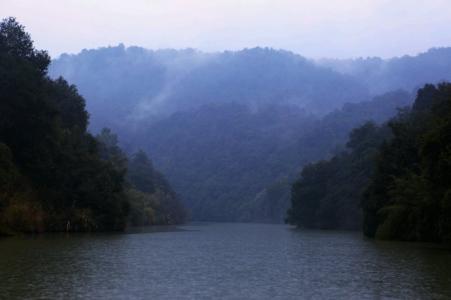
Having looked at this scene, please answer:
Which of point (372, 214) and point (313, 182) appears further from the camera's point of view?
point (313, 182)

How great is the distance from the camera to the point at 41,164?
89688mm

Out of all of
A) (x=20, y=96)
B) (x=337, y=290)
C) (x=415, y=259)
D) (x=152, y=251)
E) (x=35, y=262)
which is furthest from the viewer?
(x=20, y=96)

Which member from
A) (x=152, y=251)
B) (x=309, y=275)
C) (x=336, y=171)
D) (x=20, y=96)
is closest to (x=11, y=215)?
(x=20, y=96)

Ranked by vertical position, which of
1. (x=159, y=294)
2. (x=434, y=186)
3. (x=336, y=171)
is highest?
(x=336, y=171)

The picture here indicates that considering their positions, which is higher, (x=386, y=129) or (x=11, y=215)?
(x=386, y=129)

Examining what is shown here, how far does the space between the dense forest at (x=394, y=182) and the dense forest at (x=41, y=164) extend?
121 feet

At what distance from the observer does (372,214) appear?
88812 millimetres

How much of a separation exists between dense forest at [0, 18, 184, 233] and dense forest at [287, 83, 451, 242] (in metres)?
37.0

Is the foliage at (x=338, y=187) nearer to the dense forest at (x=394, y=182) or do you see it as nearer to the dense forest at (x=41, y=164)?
the dense forest at (x=394, y=182)

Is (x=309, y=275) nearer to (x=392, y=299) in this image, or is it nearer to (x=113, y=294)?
(x=392, y=299)

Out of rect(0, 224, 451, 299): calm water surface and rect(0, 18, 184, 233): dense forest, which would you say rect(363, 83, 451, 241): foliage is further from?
rect(0, 18, 184, 233): dense forest

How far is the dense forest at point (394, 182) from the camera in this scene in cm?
5475

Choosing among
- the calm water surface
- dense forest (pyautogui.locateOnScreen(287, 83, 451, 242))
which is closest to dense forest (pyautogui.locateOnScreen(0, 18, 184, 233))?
the calm water surface

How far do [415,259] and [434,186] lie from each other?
15.0m
